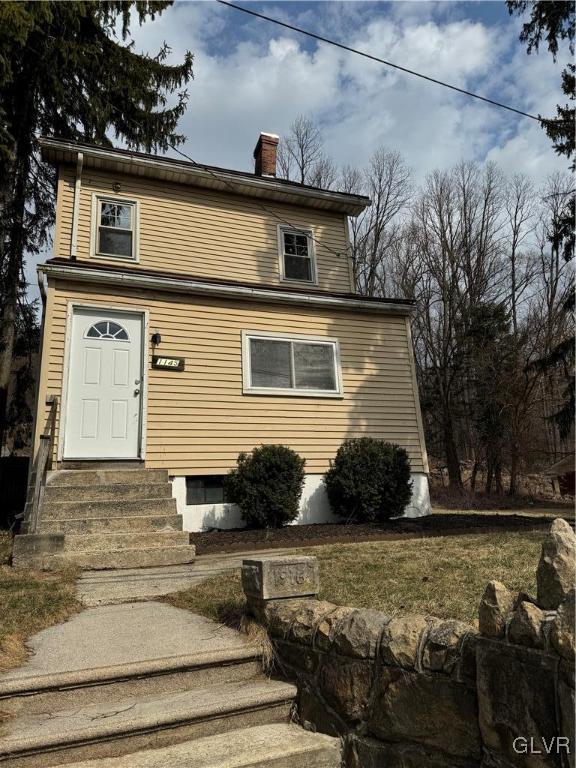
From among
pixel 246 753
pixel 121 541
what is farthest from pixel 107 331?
pixel 246 753

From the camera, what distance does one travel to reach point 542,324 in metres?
22.8

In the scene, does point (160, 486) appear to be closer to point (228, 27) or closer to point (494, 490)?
point (228, 27)

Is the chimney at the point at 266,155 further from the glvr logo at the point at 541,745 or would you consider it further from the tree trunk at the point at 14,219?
the glvr logo at the point at 541,745

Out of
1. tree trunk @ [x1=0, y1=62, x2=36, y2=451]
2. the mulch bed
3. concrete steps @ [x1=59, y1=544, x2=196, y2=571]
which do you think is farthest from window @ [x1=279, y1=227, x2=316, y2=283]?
concrete steps @ [x1=59, y1=544, x2=196, y2=571]

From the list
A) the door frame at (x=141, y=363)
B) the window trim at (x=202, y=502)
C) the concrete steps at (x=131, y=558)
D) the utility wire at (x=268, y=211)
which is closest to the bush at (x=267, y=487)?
the window trim at (x=202, y=502)

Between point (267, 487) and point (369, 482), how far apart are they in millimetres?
1787

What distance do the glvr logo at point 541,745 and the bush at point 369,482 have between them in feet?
22.2

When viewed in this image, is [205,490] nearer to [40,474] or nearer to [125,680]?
[40,474]

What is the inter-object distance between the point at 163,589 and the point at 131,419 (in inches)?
159

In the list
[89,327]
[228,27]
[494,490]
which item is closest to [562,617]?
[228,27]

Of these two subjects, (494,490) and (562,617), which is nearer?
(562,617)

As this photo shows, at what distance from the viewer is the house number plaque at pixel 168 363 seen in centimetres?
865

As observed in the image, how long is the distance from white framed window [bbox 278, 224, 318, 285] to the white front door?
437cm

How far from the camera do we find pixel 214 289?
364 inches
